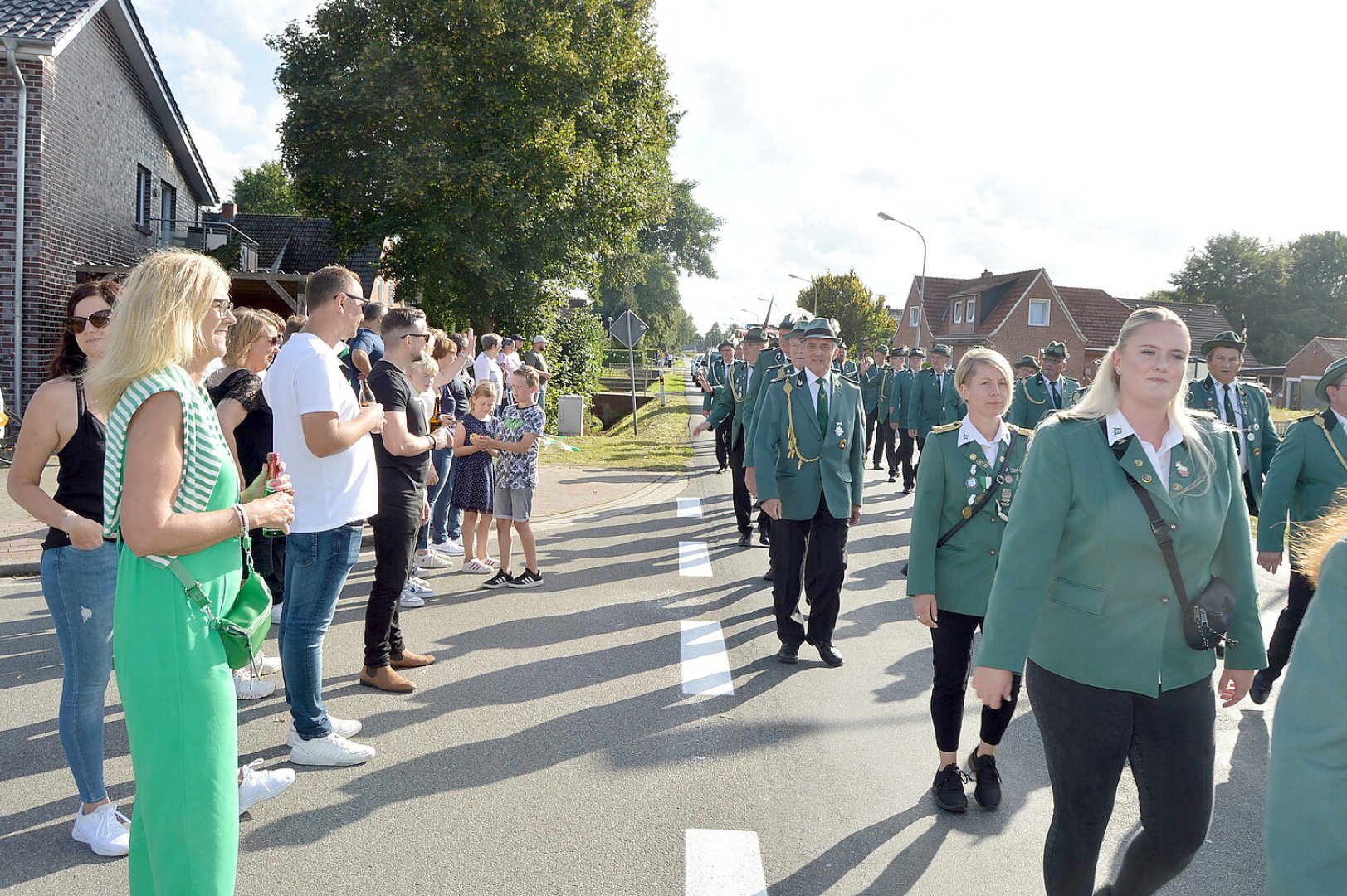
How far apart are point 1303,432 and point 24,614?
837 cm

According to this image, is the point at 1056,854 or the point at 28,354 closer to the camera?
the point at 1056,854

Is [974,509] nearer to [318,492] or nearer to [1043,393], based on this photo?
[318,492]

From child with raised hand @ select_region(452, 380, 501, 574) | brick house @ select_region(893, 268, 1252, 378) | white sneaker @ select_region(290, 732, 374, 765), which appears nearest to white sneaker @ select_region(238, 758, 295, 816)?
white sneaker @ select_region(290, 732, 374, 765)

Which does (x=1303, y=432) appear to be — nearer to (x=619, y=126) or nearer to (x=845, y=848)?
(x=845, y=848)

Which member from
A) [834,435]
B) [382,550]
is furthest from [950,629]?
[382,550]

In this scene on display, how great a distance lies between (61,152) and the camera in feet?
54.1

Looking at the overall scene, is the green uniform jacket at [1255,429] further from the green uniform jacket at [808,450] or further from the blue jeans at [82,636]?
the blue jeans at [82,636]

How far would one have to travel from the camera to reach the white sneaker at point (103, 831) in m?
3.48

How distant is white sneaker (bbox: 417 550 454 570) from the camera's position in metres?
8.75

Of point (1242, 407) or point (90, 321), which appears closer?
point (90, 321)

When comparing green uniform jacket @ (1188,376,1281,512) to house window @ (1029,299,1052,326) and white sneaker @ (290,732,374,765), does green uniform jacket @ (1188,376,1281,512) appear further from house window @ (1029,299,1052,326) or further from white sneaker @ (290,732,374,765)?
house window @ (1029,299,1052,326)

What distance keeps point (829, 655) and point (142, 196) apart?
67.8 feet

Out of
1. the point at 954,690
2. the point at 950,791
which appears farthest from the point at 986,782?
the point at 954,690

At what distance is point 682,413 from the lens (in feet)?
109
